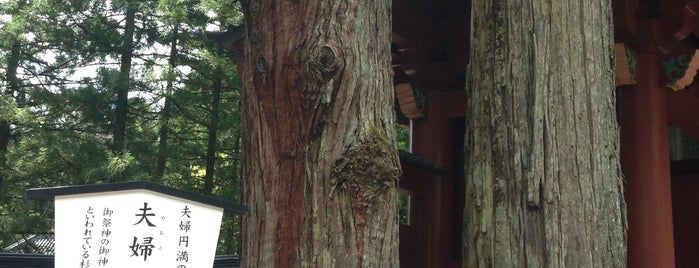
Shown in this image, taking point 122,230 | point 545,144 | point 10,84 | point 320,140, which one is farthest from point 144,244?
point 10,84

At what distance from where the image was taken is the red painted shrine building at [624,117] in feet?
13.6

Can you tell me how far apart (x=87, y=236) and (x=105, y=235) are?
1.8 inches

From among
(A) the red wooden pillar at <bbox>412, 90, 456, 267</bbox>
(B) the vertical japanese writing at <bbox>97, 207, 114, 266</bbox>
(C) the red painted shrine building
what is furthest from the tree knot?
(A) the red wooden pillar at <bbox>412, 90, 456, 267</bbox>

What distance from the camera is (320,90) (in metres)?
1.93

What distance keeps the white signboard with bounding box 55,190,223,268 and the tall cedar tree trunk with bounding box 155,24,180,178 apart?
1016 cm

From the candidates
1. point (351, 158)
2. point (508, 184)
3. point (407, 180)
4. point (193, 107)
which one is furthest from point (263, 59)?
point (193, 107)

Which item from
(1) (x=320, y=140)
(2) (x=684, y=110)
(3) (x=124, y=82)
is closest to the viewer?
(1) (x=320, y=140)

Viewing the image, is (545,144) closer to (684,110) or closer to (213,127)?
(684,110)

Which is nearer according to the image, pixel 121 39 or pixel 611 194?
pixel 611 194

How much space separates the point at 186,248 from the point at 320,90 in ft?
1.88

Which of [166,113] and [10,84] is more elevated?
[10,84]

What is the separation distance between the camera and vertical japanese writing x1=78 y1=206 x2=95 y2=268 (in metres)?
1.79

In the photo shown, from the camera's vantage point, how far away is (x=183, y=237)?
1.87 meters

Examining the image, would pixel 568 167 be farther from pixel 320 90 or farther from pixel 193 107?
pixel 193 107
